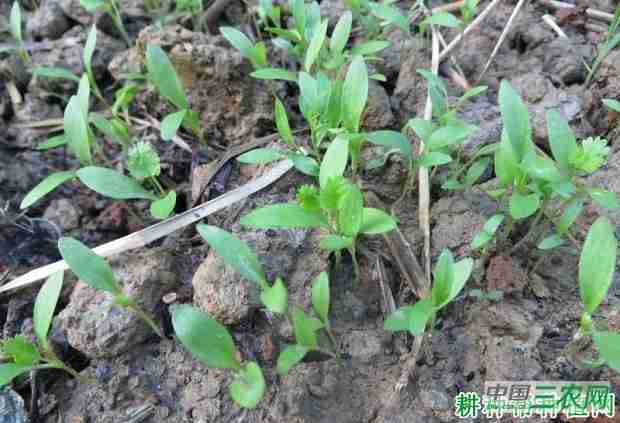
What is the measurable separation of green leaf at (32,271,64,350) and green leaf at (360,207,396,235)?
2.27ft

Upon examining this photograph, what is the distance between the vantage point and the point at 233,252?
1.03 m

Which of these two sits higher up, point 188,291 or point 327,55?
point 327,55

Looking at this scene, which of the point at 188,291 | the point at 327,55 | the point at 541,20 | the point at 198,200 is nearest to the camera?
the point at 188,291

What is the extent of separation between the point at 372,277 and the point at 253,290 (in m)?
0.28

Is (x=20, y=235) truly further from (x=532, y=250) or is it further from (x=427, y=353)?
(x=532, y=250)

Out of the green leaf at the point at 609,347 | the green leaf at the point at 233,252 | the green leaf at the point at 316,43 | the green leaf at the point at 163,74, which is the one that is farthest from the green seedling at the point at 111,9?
the green leaf at the point at 609,347

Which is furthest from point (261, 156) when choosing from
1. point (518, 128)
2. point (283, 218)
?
point (518, 128)

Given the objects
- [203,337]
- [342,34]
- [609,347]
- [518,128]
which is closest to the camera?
[609,347]

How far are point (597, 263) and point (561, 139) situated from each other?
268mm

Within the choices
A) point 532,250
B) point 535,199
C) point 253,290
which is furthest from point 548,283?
point 253,290

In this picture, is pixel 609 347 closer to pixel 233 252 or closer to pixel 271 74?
pixel 233 252

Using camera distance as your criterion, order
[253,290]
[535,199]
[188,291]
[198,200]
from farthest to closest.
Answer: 1. [198,200]
2. [188,291]
3. [253,290]
4. [535,199]

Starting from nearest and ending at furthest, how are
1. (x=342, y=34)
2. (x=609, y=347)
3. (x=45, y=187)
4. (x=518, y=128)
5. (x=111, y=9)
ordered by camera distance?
(x=609, y=347)
(x=518, y=128)
(x=45, y=187)
(x=342, y=34)
(x=111, y=9)

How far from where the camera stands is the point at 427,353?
1065mm
